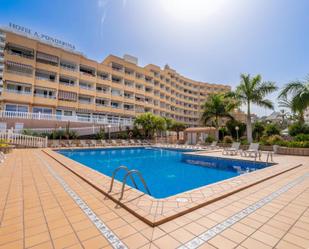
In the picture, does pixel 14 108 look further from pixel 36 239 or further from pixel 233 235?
pixel 233 235

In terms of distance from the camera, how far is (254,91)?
57.2 ft

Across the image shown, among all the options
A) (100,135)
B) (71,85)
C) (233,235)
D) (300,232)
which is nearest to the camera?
(233,235)

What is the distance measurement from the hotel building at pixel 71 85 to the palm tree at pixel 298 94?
21767 mm

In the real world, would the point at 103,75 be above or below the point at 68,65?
below

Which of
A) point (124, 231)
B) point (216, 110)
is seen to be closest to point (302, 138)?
point (216, 110)

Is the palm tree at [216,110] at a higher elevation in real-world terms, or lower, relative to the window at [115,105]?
lower

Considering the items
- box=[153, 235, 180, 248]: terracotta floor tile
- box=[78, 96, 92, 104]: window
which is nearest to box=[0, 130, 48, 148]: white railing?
box=[78, 96, 92, 104]: window

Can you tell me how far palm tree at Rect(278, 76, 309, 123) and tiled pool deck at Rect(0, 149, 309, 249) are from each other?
13329mm

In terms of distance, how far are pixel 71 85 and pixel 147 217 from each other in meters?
28.4

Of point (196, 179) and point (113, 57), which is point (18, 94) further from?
point (196, 179)

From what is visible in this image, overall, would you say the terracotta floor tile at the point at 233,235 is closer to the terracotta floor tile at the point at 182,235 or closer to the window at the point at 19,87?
the terracotta floor tile at the point at 182,235

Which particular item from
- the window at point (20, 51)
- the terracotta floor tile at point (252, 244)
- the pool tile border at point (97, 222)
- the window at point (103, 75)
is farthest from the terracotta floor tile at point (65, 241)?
the window at point (103, 75)

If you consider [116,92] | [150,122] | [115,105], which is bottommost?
[150,122]

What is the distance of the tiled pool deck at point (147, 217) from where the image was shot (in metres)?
2.47
